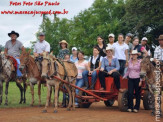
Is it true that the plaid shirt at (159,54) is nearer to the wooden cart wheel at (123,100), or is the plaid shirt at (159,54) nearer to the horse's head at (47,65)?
the wooden cart wheel at (123,100)

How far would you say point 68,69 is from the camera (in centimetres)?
1248

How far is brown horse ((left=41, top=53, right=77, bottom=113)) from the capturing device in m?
11.2

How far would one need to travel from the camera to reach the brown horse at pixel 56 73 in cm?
1121

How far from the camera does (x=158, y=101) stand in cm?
1045

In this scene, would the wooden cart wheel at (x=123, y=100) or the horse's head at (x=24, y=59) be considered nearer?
the wooden cart wheel at (x=123, y=100)

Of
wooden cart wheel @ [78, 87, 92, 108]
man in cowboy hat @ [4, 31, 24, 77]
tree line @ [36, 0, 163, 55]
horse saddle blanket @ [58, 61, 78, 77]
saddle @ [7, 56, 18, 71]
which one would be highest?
tree line @ [36, 0, 163, 55]

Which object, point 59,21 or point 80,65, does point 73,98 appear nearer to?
point 80,65

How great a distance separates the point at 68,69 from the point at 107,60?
1.55m

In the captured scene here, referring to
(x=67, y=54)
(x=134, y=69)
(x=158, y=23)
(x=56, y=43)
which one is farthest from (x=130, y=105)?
(x=56, y=43)

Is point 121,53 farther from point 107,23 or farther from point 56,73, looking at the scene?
point 107,23

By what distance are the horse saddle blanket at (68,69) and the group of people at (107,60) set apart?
392 mm

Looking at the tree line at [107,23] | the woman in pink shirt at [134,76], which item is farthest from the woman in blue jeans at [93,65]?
the tree line at [107,23]

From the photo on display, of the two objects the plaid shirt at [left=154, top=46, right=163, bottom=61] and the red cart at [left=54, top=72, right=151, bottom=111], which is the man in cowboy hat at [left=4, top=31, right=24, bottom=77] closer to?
the red cart at [left=54, top=72, right=151, bottom=111]

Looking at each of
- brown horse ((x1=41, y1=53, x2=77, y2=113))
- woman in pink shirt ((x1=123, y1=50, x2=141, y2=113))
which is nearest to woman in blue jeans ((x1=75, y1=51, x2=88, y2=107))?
brown horse ((x1=41, y1=53, x2=77, y2=113))
